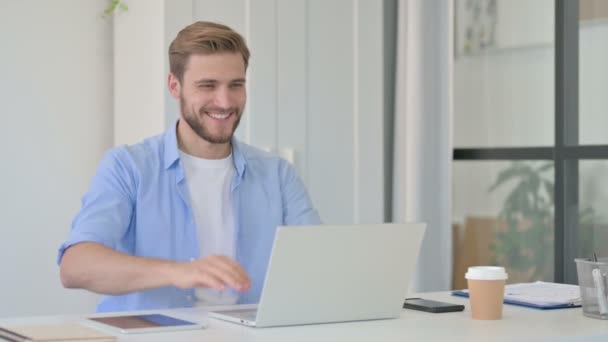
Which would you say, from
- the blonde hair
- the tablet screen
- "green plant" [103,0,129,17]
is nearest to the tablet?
the tablet screen

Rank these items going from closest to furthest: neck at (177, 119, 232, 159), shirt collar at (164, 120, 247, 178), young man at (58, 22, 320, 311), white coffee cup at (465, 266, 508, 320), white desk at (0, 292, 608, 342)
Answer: white desk at (0, 292, 608, 342), white coffee cup at (465, 266, 508, 320), young man at (58, 22, 320, 311), shirt collar at (164, 120, 247, 178), neck at (177, 119, 232, 159)

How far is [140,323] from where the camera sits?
1929 millimetres

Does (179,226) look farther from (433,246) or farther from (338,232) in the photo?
(433,246)

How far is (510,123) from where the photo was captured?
4090 millimetres

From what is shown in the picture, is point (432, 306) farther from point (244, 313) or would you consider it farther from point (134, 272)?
point (134, 272)

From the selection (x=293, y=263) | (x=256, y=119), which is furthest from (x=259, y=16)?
(x=293, y=263)

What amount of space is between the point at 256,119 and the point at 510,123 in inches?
41.1

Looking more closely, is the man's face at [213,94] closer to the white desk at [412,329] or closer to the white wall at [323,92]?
the white desk at [412,329]

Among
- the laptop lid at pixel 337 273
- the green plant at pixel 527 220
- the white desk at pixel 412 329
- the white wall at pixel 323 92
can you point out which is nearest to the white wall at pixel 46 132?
the white wall at pixel 323 92

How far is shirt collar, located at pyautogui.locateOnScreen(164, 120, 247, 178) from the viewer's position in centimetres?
264

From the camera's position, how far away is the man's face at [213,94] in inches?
105

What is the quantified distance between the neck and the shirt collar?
1.5 inches

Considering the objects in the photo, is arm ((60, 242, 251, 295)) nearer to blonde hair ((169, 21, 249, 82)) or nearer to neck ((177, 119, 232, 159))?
neck ((177, 119, 232, 159))

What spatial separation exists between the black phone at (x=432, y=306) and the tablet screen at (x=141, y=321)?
543 millimetres
